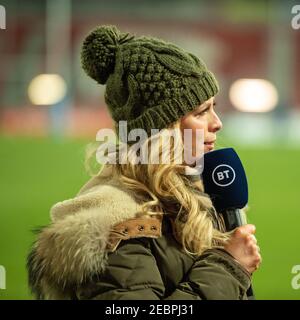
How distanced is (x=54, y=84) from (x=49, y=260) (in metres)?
2.49

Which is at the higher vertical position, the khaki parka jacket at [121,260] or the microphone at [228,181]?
the microphone at [228,181]

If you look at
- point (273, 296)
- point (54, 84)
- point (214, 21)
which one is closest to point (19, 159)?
point (54, 84)

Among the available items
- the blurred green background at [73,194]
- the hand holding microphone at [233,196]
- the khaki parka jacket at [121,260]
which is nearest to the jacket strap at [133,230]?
the khaki parka jacket at [121,260]

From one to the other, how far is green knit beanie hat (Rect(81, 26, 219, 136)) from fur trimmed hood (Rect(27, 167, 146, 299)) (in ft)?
0.43

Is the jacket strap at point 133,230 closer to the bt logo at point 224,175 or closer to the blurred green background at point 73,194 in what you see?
the bt logo at point 224,175

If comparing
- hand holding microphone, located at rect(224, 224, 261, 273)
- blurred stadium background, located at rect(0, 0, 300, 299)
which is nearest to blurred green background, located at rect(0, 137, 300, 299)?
blurred stadium background, located at rect(0, 0, 300, 299)

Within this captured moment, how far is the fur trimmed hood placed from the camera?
0.98 metres

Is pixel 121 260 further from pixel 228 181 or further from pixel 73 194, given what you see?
pixel 73 194

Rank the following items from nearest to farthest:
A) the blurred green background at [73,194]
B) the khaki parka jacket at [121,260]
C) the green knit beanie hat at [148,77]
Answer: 1. the khaki parka jacket at [121,260]
2. the green knit beanie hat at [148,77]
3. the blurred green background at [73,194]

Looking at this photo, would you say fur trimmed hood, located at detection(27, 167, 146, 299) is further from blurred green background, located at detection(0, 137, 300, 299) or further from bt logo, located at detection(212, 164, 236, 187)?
blurred green background, located at detection(0, 137, 300, 299)

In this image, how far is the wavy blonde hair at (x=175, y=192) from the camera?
103cm

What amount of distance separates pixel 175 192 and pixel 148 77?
0.65 feet

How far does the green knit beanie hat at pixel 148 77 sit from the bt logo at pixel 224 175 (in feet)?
0.40

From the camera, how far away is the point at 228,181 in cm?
103
